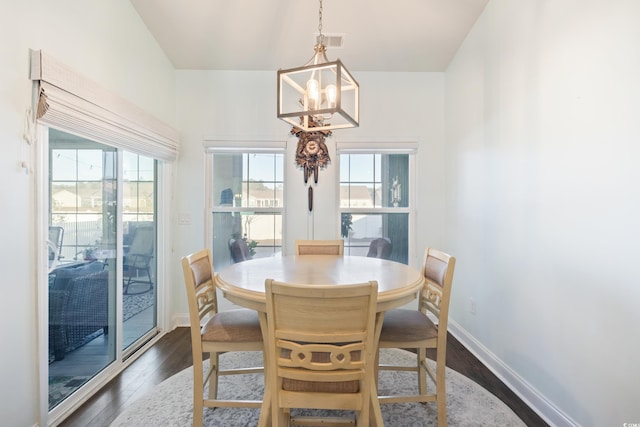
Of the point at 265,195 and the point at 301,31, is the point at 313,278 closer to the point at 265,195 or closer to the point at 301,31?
the point at 265,195

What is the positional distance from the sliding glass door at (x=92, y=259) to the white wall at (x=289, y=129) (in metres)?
0.48

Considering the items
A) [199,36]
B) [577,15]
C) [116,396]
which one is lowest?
[116,396]

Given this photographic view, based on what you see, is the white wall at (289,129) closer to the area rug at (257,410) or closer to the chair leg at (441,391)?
the area rug at (257,410)

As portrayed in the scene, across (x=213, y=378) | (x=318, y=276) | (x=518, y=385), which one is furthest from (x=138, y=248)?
(x=518, y=385)

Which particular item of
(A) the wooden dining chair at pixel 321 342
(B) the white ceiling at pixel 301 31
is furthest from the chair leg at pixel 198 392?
(B) the white ceiling at pixel 301 31

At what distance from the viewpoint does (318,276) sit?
1673 millimetres

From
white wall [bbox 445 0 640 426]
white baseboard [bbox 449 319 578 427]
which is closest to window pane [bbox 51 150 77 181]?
white wall [bbox 445 0 640 426]

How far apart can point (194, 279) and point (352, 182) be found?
7.15 ft

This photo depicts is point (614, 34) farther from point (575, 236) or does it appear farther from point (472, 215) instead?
point (472, 215)

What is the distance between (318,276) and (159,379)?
1.57m

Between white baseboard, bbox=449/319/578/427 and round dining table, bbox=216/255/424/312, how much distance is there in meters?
1.08

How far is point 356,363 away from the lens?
120cm

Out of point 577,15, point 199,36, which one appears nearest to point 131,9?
point 199,36

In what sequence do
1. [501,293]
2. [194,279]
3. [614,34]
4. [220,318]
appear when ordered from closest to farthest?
[614,34] < [194,279] < [220,318] < [501,293]
